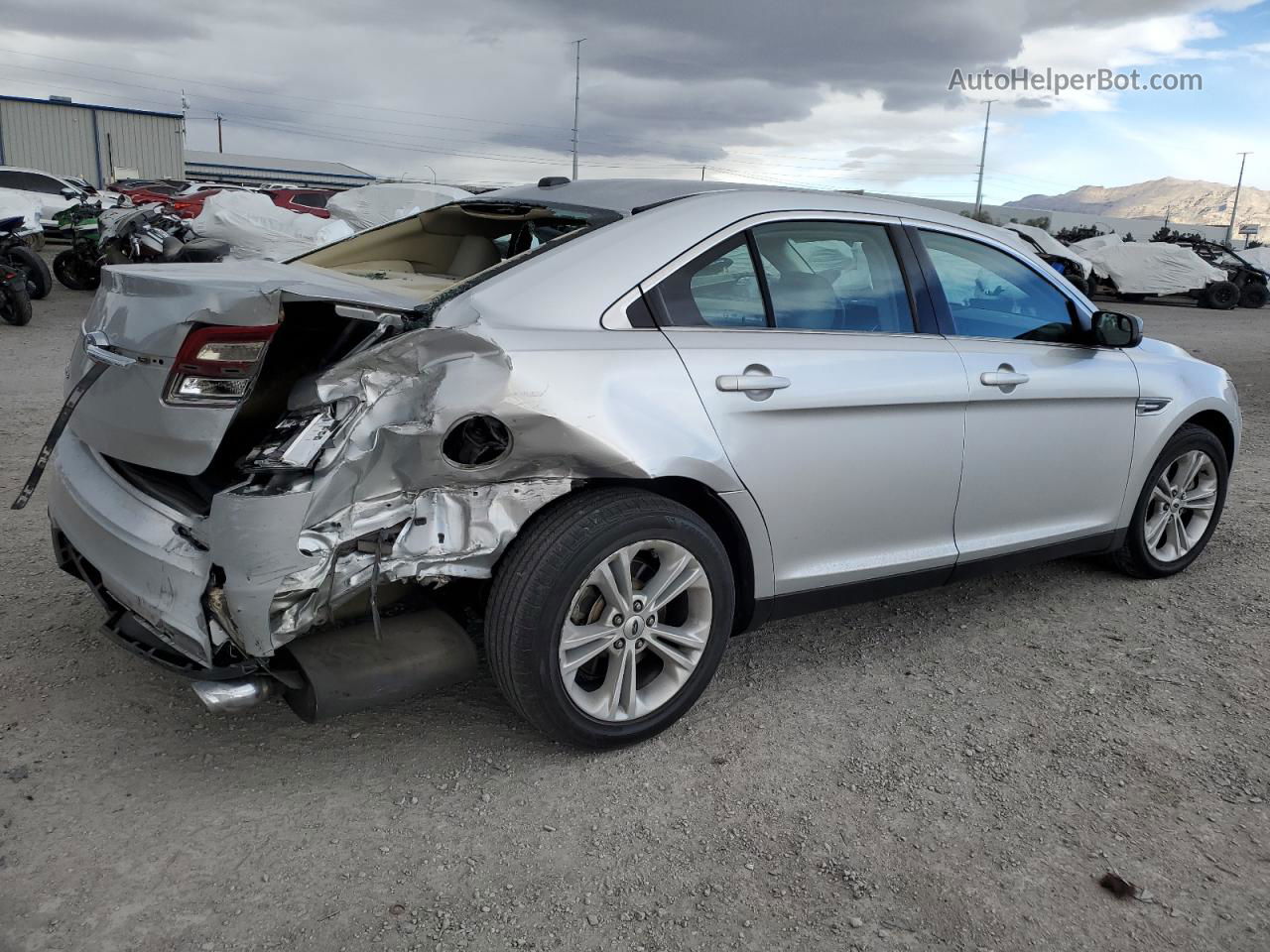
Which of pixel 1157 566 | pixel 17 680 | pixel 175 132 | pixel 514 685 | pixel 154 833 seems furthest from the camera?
pixel 175 132

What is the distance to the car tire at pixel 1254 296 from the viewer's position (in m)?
23.2

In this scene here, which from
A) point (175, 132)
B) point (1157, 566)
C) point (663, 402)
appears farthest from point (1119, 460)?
point (175, 132)

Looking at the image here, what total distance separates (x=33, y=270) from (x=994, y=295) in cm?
1222

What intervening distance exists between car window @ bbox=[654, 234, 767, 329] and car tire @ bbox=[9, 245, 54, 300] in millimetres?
11703

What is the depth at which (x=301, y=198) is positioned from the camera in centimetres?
1988

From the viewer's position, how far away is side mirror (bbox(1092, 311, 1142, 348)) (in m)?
3.83

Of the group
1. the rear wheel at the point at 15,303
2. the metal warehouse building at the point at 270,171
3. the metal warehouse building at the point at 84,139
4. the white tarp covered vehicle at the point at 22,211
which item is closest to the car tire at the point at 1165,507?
the rear wheel at the point at 15,303

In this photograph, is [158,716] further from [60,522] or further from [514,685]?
[514,685]

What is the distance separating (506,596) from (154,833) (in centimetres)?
104

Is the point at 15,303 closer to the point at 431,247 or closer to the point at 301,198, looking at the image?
the point at 431,247

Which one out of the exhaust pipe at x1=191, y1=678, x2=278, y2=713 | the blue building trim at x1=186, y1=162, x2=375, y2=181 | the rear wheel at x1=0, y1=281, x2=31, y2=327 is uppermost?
the blue building trim at x1=186, y1=162, x2=375, y2=181

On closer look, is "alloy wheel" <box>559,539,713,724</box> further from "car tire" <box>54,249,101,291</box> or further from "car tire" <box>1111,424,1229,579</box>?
"car tire" <box>54,249,101,291</box>

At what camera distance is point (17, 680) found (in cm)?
316

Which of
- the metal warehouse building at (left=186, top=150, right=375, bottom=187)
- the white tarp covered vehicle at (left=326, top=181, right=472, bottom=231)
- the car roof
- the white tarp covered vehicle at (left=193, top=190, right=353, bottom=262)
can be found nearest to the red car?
the white tarp covered vehicle at (left=326, top=181, right=472, bottom=231)
